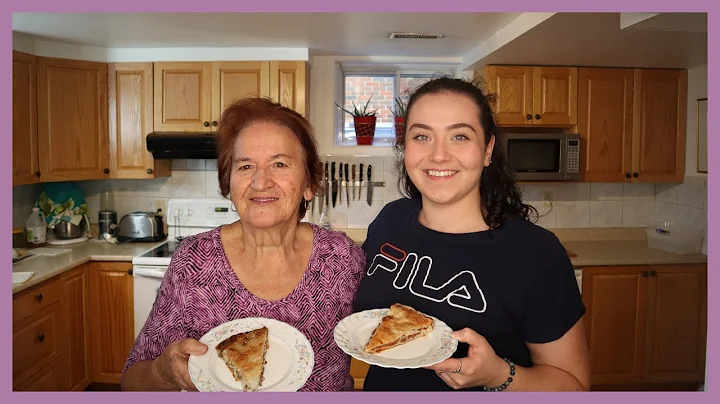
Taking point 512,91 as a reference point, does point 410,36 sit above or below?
above

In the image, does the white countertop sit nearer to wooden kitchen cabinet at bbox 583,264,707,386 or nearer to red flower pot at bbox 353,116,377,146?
red flower pot at bbox 353,116,377,146

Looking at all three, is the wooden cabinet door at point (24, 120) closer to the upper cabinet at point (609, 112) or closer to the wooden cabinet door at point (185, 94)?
the wooden cabinet door at point (185, 94)

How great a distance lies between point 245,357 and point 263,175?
0.32m

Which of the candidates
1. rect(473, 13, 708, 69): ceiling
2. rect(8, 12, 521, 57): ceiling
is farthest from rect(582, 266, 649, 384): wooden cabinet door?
rect(8, 12, 521, 57): ceiling

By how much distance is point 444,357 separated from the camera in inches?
32.9

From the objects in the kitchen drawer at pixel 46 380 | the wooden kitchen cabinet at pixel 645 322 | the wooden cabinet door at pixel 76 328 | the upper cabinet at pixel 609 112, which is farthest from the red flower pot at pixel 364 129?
the kitchen drawer at pixel 46 380

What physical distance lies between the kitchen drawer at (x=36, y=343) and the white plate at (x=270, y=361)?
142 centimetres

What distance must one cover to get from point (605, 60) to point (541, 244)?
1.92m

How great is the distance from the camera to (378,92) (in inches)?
119

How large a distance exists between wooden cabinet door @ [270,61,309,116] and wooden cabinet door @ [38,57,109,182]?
86cm

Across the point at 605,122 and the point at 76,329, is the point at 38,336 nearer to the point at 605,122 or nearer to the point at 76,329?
the point at 76,329

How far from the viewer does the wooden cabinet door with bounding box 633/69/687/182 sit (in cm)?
269

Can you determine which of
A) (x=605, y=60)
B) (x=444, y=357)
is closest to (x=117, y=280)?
(x=444, y=357)

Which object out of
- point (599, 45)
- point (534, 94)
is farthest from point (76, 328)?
point (599, 45)
